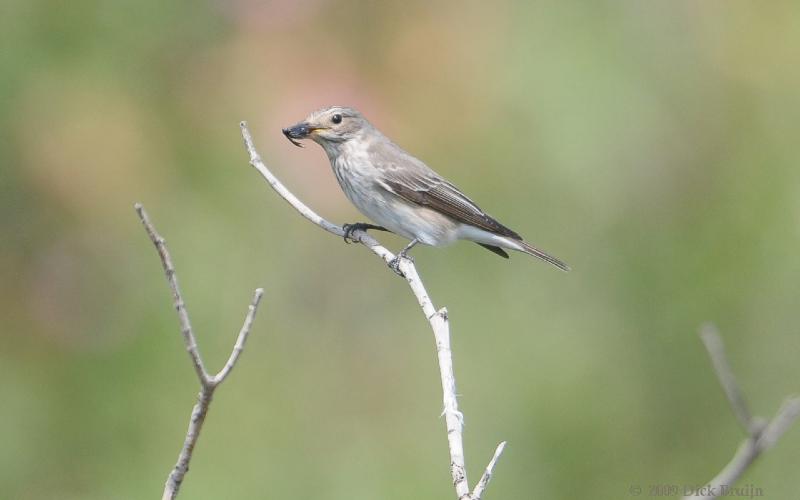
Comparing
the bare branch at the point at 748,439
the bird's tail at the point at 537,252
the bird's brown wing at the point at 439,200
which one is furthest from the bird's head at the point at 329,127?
the bare branch at the point at 748,439

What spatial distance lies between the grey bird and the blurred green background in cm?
88

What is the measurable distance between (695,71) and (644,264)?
4.63ft

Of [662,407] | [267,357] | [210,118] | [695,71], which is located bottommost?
[662,407]

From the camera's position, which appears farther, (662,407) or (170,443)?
(662,407)

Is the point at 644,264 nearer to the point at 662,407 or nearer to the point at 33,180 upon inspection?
the point at 662,407

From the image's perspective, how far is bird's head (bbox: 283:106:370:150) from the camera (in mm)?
5238

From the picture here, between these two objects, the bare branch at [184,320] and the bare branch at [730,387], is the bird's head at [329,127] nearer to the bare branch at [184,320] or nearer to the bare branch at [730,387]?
the bare branch at [184,320]

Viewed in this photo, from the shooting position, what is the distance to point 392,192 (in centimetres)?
529

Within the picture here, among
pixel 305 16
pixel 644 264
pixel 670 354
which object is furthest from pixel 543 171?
pixel 305 16

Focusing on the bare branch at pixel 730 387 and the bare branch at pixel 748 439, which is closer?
the bare branch at pixel 748 439

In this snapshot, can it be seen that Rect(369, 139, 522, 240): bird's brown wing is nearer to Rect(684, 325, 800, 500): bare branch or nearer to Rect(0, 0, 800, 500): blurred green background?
Rect(0, 0, 800, 500): blurred green background

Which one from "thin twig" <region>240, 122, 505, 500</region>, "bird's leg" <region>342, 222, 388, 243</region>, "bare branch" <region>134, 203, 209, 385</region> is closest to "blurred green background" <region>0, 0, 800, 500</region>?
"bird's leg" <region>342, 222, 388, 243</region>

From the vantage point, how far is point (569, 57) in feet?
22.5

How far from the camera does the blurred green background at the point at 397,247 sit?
5992 millimetres
